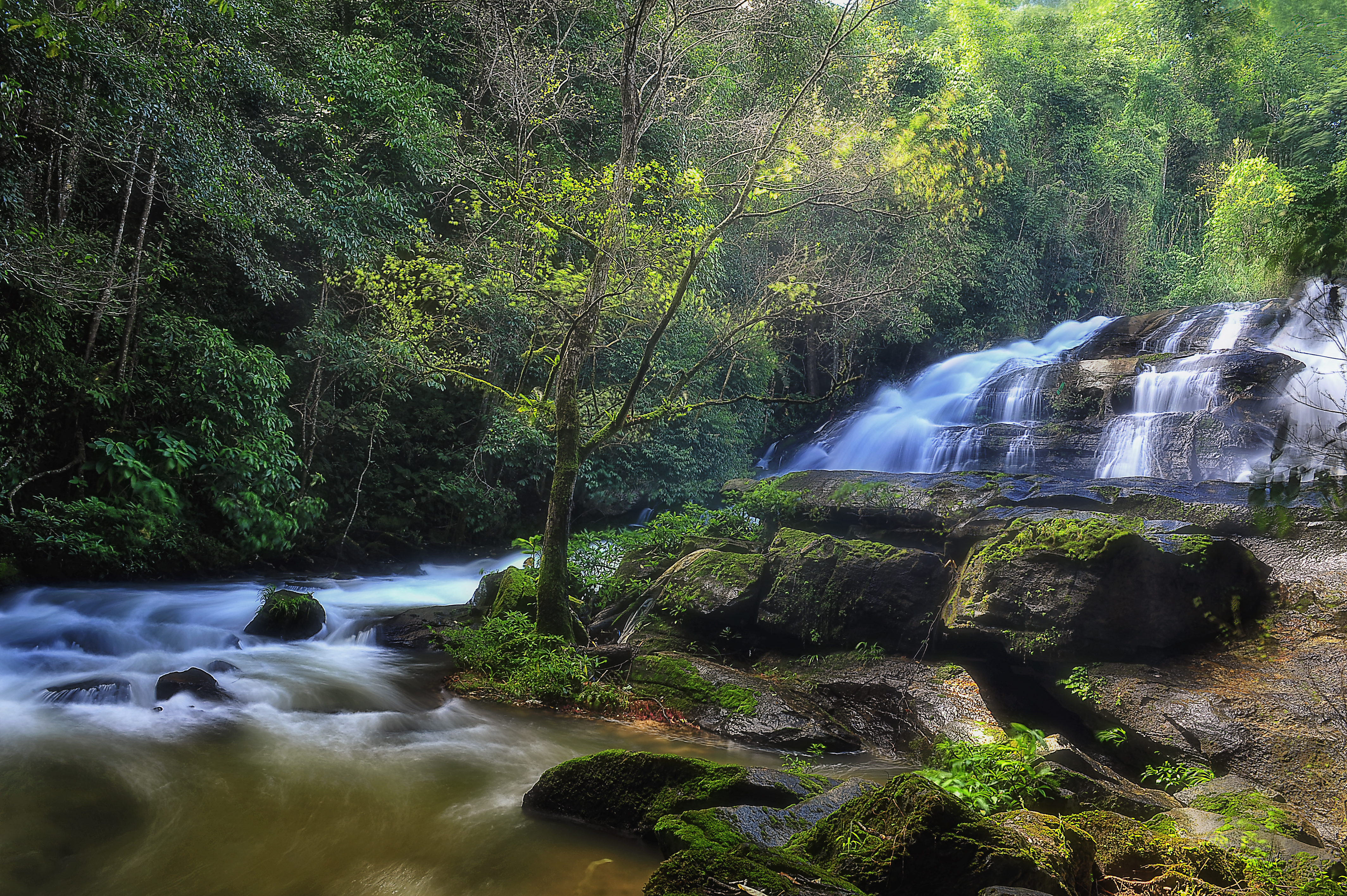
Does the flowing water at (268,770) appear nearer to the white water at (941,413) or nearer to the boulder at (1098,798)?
the boulder at (1098,798)

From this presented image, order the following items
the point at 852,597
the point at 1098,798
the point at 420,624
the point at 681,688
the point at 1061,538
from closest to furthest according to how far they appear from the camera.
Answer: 1. the point at 1098,798
2. the point at 1061,538
3. the point at 681,688
4. the point at 852,597
5. the point at 420,624

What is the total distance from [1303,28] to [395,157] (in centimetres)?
2198

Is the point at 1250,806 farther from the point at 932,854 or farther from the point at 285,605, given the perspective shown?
the point at 285,605

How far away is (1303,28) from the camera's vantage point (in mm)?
17547

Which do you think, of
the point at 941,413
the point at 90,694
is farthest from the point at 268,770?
the point at 941,413

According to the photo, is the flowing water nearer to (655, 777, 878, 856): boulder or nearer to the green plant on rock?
(655, 777, 878, 856): boulder

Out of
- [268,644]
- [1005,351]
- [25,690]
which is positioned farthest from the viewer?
[1005,351]

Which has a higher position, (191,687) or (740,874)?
(740,874)

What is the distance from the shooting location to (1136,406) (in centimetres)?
1264

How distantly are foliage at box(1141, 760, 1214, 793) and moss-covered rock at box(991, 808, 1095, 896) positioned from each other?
1.87 meters

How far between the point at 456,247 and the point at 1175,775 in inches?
→ 407

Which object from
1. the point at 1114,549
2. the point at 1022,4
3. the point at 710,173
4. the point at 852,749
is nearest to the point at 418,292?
the point at 710,173

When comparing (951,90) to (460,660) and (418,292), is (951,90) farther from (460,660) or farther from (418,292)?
(460,660)

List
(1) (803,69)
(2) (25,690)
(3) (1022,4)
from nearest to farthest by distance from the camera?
(2) (25,690) → (1) (803,69) → (3) (1022,4)
